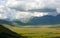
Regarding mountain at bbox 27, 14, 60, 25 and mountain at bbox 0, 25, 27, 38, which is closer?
mountain at bbox 27, 14, 60, 25

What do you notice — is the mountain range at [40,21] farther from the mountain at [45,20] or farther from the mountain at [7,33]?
the mountain at [7,33]

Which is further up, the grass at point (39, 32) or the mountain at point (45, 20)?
the mountain at point (45, 20)

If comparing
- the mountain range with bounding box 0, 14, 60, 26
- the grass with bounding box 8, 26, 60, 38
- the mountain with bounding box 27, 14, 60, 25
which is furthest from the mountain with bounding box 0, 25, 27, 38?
the mountain with bounding box 27, 14, 60, 25

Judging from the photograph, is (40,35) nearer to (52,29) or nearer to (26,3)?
(52,29)

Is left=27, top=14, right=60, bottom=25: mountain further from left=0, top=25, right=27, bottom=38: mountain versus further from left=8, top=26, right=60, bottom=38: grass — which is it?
left=0, top=25, right=27, bottom=38: mountain

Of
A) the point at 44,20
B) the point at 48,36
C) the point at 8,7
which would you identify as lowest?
the point at 48,36

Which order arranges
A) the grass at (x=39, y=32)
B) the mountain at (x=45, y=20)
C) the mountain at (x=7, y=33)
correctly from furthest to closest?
the mountain at (x=7, y=33), the mountain at (x=45, y=20), the grass at (x=39, y=32)

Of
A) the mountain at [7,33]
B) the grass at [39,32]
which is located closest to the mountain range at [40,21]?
the grass at [39,32]

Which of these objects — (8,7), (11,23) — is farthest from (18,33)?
(8,7)

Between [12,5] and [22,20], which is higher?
[12,5]
